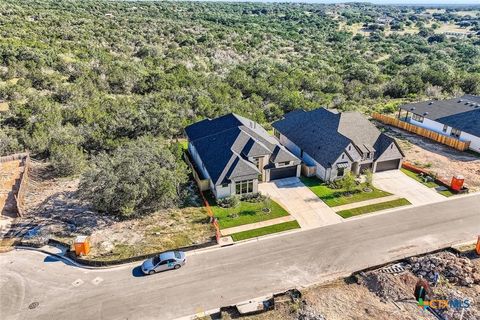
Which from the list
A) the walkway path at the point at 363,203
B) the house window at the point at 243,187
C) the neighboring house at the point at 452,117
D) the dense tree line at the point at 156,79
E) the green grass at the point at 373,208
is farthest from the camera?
the neighboring house at the point at 452,117

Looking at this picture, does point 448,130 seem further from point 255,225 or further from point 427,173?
point 255,225

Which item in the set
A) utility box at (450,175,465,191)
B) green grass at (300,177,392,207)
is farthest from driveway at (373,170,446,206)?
utility box at (450,175,465,191)

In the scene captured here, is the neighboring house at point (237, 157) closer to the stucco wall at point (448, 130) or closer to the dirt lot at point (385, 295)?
the dirt lot at point (385, 295)

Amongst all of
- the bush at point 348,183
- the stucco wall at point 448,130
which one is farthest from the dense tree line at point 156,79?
the bush at point 348,183

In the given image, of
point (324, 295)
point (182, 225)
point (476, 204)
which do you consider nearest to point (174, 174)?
point (182, 225)

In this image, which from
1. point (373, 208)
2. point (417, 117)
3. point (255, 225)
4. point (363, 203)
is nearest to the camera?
point (255, 225)

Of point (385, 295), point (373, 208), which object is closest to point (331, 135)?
point (373, 208)
